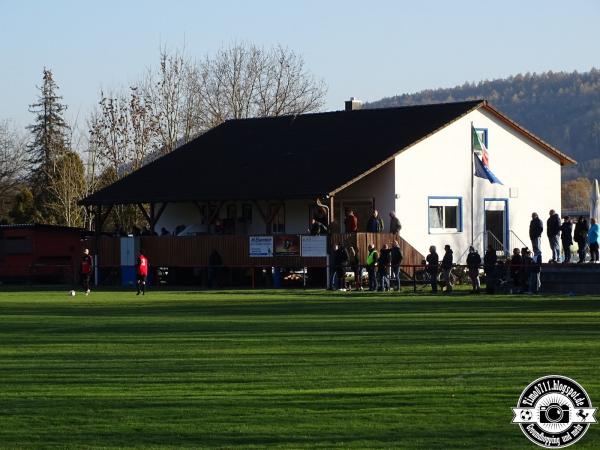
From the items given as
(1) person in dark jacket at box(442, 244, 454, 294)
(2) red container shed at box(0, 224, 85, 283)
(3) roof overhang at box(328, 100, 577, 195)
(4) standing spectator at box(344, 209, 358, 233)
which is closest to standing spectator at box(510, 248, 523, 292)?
(1) person in dark jacket at box(442, 244, 454, 294)

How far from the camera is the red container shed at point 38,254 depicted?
59094 millimetres

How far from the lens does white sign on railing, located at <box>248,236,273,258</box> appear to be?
51.8m

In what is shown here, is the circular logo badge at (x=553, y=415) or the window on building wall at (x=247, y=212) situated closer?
the circular logo badge at (x=553, y=415)

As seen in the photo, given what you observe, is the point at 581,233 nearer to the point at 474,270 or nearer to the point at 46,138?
the point at 474,270

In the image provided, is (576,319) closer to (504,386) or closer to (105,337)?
(105,337)

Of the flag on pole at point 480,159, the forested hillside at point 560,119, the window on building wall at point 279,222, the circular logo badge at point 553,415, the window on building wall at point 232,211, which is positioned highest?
the forested hillside at point 560,119

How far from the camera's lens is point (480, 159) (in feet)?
182

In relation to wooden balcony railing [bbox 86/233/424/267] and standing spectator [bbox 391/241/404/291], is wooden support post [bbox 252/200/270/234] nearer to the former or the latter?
wooden balcony railing [bbox 86/233/424/267]

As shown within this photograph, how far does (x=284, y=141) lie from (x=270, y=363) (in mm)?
40777

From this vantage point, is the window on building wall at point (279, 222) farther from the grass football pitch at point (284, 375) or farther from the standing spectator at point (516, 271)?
the grass football pitch at point (284, 375)

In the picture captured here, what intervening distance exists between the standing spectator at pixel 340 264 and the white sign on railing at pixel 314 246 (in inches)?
96.6

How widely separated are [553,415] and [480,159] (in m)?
43.9

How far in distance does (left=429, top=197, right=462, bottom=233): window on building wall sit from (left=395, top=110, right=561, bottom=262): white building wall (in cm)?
20

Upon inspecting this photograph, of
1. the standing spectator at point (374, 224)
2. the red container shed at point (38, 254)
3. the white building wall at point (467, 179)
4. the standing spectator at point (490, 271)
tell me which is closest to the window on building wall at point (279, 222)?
the white building wall at point (467, 179)
